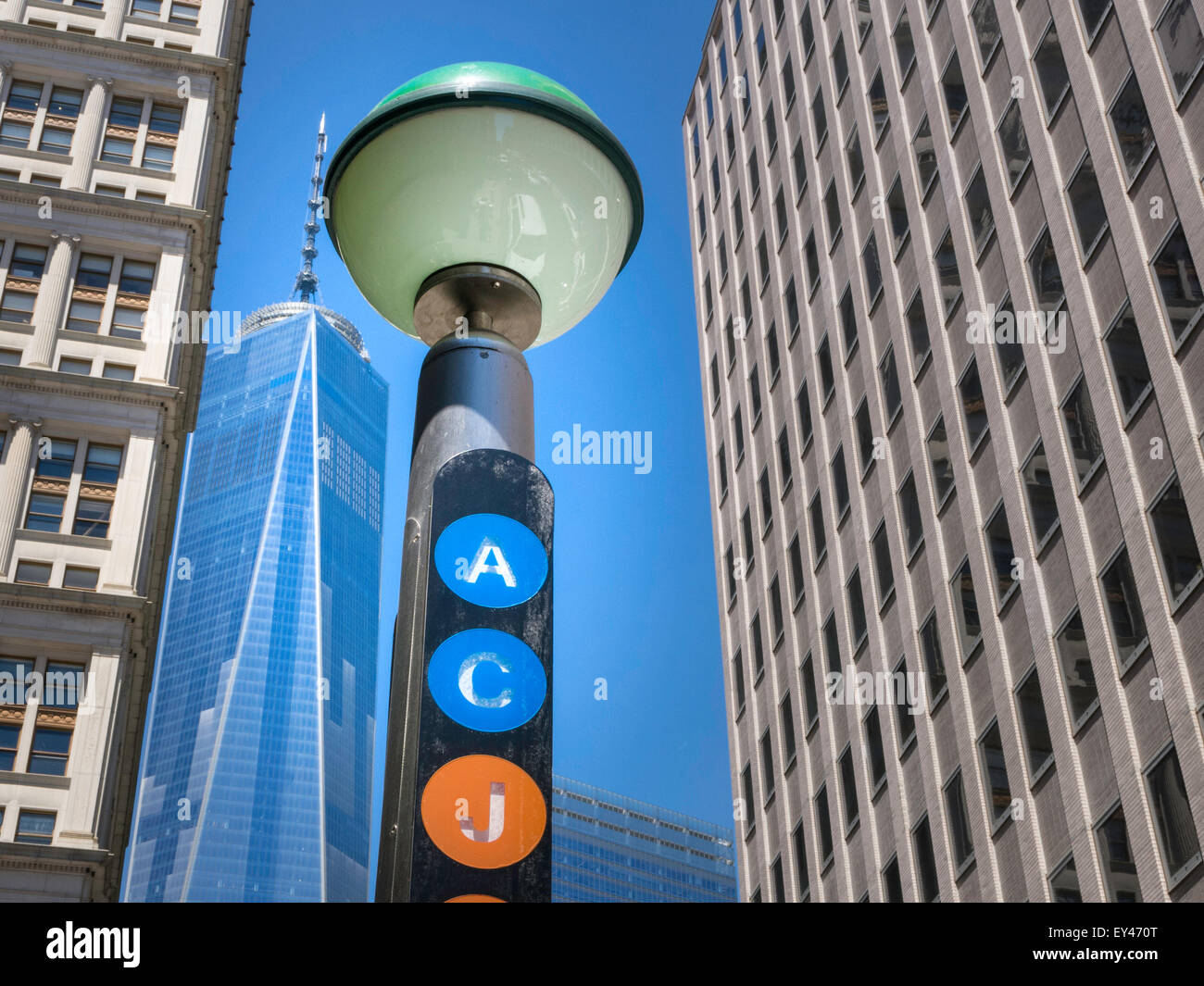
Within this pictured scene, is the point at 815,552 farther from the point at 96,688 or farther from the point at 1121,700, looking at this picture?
the point at 96,688

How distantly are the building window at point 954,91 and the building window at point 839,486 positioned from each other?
367 inches

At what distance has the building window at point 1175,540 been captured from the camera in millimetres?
23234

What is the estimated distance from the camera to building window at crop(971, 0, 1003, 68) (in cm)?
Result: 3291

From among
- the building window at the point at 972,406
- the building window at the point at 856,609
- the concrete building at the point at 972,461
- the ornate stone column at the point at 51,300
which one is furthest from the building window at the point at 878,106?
the ornate stone column at the point at 51,300

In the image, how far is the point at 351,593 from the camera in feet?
638

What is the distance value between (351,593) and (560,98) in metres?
193

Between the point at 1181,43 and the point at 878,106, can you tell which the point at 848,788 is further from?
the point at 1181,43

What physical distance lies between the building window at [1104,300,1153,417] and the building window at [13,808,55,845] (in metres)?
26.4

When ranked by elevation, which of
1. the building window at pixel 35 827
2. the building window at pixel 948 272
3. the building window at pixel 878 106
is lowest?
the building window at pixel 35 827

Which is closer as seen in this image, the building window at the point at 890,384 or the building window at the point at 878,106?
the building window at the point at 890,384

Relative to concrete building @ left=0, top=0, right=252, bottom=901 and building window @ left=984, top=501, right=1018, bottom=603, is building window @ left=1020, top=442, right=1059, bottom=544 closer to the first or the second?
building window @ left=984, top=501, right=1018, bottom=603

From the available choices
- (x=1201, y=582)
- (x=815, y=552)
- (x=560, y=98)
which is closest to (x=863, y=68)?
(x=815, y=552)

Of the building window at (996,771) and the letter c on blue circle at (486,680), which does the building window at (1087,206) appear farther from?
the letter c on blue circle at (486,680)

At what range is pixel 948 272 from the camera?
1339 inches
